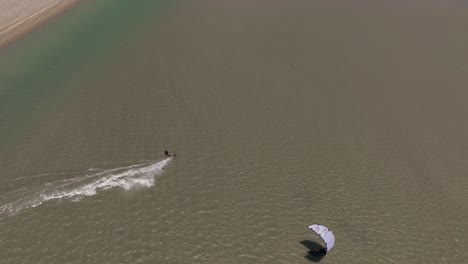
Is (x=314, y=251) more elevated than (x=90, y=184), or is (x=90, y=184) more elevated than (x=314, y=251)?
(x=90, y=184)

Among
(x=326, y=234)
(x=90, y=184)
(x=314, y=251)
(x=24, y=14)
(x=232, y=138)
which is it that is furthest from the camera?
(x=24, y=14)

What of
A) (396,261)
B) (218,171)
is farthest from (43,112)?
(396,261)

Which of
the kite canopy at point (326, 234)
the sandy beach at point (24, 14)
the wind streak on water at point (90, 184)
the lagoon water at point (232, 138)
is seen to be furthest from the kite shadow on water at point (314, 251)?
the sandy beach at point (24, 14)

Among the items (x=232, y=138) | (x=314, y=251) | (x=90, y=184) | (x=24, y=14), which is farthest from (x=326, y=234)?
(x=24, y=14)

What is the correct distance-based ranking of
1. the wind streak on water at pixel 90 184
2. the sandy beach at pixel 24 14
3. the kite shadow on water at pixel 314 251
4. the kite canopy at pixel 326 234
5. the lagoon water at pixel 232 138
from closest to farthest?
the kite canopy at pixel 326 234, the kite shadow on water at pixel 314 251, the lagoon water at pixel 232 138, the wind streak on water at pixel 90 184, the sandy beach at pixel 24 14

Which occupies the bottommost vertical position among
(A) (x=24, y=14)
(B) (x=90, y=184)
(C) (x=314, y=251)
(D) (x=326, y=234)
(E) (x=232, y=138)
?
(C) (x=314, y=251)

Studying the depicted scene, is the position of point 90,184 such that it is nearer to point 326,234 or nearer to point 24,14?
point 326,234

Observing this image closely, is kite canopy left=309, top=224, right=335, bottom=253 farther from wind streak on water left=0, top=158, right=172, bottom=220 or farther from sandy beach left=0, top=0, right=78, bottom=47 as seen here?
sandy beach left=0, top=0, right=78, bottom=47

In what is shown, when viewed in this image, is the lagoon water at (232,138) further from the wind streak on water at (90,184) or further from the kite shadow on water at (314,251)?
the kite shadow on water at (314,251)

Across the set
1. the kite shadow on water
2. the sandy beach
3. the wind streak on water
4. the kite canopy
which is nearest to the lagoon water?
the wind streak on water
